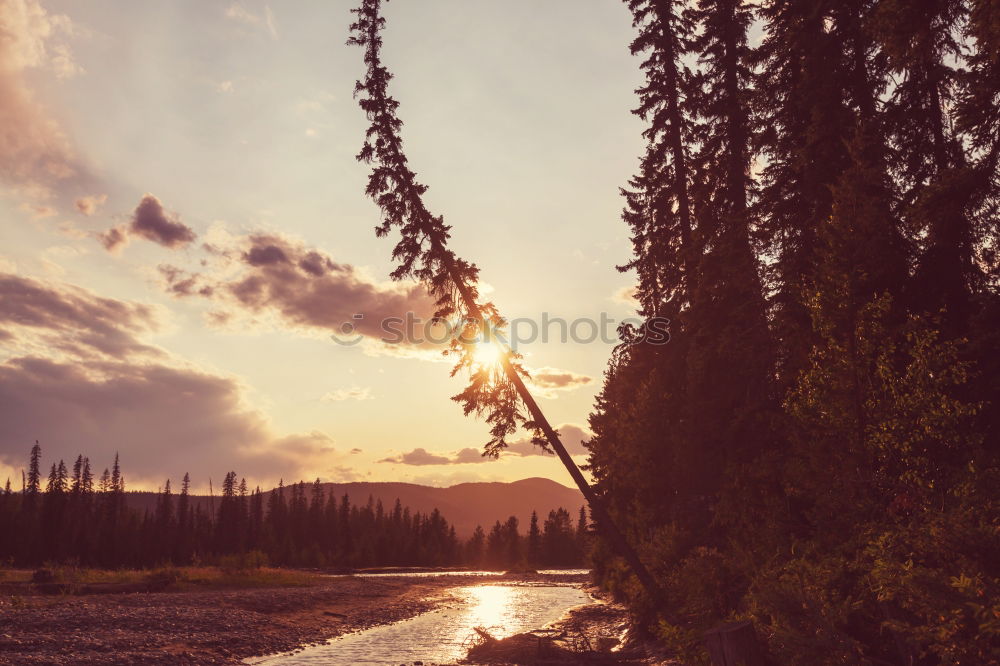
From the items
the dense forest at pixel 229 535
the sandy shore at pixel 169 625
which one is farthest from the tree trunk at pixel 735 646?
the dense forest at pixel 229 535

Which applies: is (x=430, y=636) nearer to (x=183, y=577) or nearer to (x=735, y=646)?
(x=735, y=646)

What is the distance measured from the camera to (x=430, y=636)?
965 inches

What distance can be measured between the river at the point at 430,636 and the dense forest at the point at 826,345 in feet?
20.6

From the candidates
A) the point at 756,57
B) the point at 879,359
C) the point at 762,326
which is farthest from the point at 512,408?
the point at 756,57

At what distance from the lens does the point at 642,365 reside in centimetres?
2806

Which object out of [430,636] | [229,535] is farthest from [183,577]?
[229,535]

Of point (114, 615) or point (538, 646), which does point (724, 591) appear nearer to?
point (538, 646)

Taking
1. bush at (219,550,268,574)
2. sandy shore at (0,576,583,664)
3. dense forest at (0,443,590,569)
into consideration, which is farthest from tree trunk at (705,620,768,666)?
dense forest at (0,443,590,569)

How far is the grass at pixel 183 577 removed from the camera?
109 feet

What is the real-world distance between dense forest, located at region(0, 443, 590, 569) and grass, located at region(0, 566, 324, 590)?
86.3ft

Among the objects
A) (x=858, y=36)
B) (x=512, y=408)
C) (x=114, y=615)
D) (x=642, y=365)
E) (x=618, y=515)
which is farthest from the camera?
(x=618, y=515)

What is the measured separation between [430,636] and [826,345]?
1929 cm

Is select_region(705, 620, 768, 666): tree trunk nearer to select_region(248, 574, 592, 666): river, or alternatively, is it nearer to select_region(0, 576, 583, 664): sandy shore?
select_region(248, 574, 592, 666): river

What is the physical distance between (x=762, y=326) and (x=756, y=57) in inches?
328
